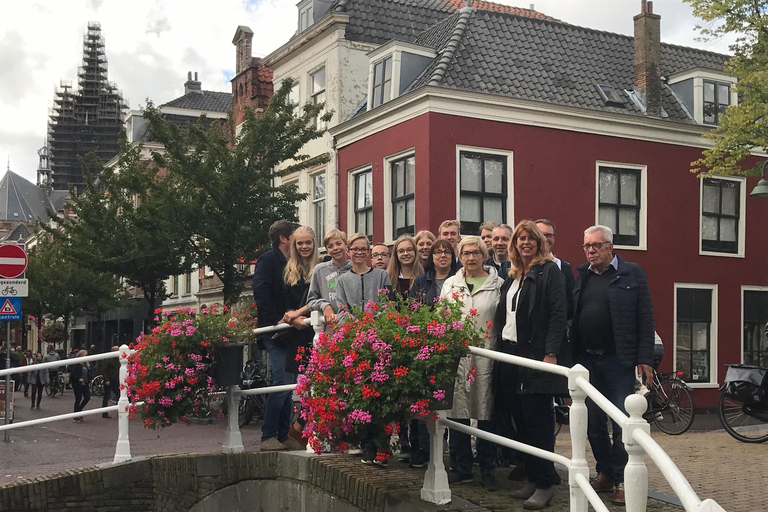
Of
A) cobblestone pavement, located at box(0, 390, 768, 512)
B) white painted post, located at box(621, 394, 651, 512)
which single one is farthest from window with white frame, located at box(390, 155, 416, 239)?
white painted post, located at box(621, 394, 651, 512)

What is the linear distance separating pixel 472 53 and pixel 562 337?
51.3ft

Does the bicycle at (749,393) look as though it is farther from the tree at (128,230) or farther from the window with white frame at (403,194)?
the tree at (128,230)

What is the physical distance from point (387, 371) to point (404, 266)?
6.54 ft

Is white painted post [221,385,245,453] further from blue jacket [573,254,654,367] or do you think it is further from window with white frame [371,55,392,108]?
window with white frame [371,55,392,108]

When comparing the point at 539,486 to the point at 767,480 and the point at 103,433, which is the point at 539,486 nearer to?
the point at 767,480

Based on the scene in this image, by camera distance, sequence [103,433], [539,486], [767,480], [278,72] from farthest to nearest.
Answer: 1. [278,72]
2. [103,433]
3. [767,480]
4. [539,486]

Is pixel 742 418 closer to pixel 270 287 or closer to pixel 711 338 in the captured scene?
pixel 270 287

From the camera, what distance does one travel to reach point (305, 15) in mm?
24844

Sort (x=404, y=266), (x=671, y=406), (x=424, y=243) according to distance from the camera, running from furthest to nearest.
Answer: (x=671, y=406) < (x=404, y=266) < (x=424, y=243)

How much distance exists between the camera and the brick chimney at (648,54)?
21.8 metres

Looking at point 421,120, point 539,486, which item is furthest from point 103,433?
point 539,486

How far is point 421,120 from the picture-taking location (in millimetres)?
18938

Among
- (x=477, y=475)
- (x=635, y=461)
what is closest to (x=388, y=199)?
(x=477, y=475)

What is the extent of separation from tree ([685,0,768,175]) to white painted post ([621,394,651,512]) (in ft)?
45.6
